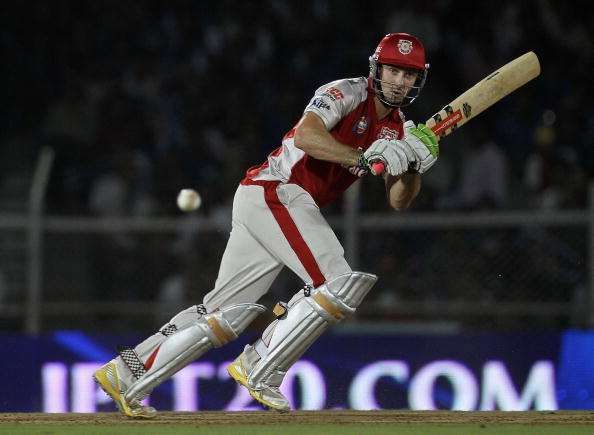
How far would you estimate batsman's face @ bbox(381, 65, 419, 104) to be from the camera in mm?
5820

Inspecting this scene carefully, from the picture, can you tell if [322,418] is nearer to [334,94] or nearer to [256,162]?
[334,94]

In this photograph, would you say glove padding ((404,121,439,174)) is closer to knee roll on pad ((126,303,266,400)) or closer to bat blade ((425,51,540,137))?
bat blade ((425,51,540,137))

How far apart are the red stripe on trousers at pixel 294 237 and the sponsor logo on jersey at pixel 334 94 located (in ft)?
1.76

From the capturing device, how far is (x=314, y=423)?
18.4 ft

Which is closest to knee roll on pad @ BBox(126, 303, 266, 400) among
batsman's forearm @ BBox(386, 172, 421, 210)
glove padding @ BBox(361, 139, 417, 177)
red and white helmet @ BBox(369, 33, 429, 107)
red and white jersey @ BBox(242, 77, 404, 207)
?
red and white jersey @ BBox(242, 77, 404, 207)

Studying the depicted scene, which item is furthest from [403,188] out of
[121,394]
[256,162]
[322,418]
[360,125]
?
[256,162]

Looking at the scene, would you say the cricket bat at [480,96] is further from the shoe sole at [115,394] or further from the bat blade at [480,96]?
the shoe sole at [115,394]

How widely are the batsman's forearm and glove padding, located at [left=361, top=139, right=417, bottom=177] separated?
0.36 meters

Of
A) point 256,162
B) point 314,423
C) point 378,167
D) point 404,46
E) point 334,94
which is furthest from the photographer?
point 256,162

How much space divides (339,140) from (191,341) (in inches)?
45.8

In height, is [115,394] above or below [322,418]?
above

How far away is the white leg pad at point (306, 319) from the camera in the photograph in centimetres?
563

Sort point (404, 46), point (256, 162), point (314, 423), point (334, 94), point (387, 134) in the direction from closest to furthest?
point (314, 423)
point (334, 94)
point (404, 46)
point (387, 134)
point (256, 162)

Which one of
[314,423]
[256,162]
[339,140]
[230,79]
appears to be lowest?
[314,423]
